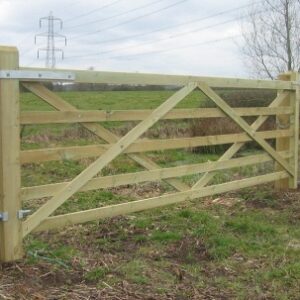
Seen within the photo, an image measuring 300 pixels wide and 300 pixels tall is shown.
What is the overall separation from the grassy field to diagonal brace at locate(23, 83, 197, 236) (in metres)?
0.36

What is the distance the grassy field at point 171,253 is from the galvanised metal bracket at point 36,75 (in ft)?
5.07

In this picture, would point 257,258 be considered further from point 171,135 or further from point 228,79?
point 171,135

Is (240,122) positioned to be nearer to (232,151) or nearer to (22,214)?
(232,151)

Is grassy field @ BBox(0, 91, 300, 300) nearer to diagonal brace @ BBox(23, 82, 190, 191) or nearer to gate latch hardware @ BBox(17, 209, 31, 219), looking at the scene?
gate latch hardware @ BBox(17, 209, 31, 219)

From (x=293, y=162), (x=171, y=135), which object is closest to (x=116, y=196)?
(x=293, y=162)

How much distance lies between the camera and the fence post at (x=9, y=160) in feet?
14.1

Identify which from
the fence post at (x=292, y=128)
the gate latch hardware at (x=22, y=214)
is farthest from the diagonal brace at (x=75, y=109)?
the fence post at (x=292, y=128)

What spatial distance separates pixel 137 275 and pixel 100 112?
159 cm

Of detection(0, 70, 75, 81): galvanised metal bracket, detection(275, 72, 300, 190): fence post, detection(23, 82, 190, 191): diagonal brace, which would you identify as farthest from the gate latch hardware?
detection(275, 72, 300, 190): fence post

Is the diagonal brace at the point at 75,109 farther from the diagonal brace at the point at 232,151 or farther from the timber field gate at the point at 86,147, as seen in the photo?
the diagonal brace at the point at 232,151

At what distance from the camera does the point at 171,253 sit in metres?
5.06

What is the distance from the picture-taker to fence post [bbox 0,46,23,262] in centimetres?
431

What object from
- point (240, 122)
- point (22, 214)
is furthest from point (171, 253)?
point (240, 122)

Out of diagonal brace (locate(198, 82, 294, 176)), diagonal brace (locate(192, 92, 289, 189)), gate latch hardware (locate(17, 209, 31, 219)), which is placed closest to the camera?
gate latch hardware (locate(17, 209, 31, 219))
